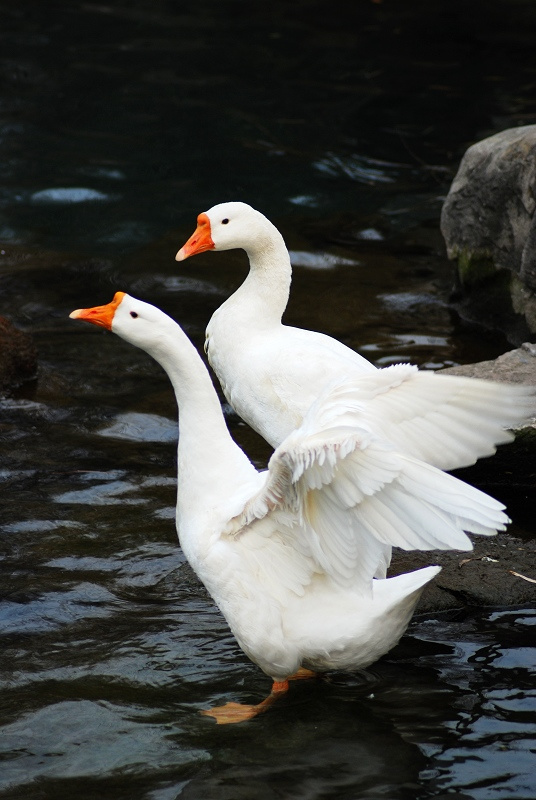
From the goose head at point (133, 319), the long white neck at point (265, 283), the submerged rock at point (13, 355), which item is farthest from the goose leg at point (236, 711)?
the submerged rock at point (13, 355)

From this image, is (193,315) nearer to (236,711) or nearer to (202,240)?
(202,240)

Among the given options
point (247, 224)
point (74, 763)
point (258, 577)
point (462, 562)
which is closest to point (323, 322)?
point (247, 224)

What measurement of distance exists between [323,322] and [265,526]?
13.8 ft

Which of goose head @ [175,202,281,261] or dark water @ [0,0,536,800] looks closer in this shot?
dark water @ [0,0,536,800]

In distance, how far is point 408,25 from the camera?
48.8 ft

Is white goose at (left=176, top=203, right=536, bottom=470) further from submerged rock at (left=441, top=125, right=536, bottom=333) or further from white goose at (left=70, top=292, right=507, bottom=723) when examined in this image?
submerged rock at (left=441, top=125, right=536, bottom=333)

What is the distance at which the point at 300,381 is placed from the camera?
5.19m

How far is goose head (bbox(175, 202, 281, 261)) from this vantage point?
18.8ft

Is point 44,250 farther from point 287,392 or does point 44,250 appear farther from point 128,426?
point 287,392

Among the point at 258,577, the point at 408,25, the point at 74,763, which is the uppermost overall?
the point at 408,25

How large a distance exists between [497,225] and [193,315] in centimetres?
Answer: 232

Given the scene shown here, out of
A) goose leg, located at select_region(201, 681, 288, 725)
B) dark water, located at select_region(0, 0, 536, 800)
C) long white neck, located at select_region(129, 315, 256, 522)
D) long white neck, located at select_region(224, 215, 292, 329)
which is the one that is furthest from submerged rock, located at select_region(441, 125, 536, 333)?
goose leg, located at select_region(201, 681, 288, 725)

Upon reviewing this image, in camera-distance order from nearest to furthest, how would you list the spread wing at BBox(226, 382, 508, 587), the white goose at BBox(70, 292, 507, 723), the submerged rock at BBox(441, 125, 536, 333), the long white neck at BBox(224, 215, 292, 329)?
the spread wing at BBox(226, 382, 508, 587)
the white goose at BBox(70, 292, 507, 723)
the long white neck at BBox(224, 215, 292, 329)
the submerged rock at BBox(441, 125, 536, 333)

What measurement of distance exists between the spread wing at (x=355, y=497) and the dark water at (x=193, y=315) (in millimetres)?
726
